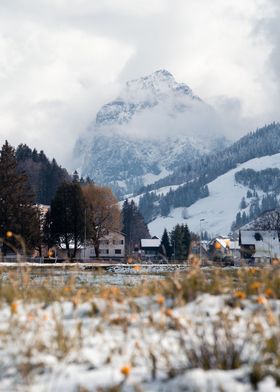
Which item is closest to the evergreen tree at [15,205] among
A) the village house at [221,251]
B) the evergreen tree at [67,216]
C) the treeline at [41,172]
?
the evergreen tree at [67,216]

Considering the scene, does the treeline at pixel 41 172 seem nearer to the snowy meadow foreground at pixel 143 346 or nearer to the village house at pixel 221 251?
the village house at pixel 221 251

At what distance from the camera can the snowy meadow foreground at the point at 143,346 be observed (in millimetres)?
5977

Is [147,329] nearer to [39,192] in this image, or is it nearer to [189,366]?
[189,366]

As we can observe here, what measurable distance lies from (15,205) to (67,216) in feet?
54.1

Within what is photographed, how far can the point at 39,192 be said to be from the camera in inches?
6107

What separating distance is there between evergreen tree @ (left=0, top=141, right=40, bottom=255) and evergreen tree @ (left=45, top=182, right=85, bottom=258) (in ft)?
44.7

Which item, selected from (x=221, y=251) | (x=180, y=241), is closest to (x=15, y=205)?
(x=221, y=251)

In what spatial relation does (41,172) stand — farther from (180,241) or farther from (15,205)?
(15,205)

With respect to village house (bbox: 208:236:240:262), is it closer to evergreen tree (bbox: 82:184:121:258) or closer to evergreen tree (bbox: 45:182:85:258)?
evergreen tree (bbox: 45:182:85:258)

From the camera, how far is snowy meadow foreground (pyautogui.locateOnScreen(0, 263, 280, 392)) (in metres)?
5.98

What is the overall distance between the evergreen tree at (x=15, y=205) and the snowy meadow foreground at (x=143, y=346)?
2258 inches

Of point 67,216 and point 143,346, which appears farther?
point 67,216

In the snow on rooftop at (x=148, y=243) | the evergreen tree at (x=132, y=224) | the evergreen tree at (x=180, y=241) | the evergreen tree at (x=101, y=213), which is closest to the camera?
the evergreen tree at (x=101, y=213)

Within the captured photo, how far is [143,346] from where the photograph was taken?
22.0ft
